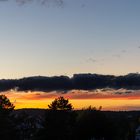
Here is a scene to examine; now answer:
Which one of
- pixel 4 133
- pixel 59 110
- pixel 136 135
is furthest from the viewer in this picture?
pixel 136 135

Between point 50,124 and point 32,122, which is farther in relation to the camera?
point 32,122

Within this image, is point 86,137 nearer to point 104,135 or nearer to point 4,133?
point 104,135

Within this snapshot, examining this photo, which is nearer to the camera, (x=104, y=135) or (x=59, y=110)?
(x=59, y=110)

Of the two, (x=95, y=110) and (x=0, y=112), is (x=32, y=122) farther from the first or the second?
(x=0, y=112)

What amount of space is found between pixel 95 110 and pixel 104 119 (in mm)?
5485

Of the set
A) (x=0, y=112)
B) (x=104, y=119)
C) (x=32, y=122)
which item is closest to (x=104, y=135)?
(x=104, y=119)

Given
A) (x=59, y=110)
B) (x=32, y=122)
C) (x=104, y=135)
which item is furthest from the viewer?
(x=32, y=122)

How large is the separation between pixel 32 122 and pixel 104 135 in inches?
1742

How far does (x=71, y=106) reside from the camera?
364 feet

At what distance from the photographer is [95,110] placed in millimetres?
123375

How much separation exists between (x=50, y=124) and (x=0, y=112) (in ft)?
29.7

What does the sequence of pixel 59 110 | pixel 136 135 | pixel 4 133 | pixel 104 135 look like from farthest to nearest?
pixel 136 135, pixel 104 135, pixel 59 110, pixel 4 133

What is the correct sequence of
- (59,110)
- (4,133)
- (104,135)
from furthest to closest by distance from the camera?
(104,135) < (59,110) < (4,133)

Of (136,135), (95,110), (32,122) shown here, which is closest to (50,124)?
(95,110)
